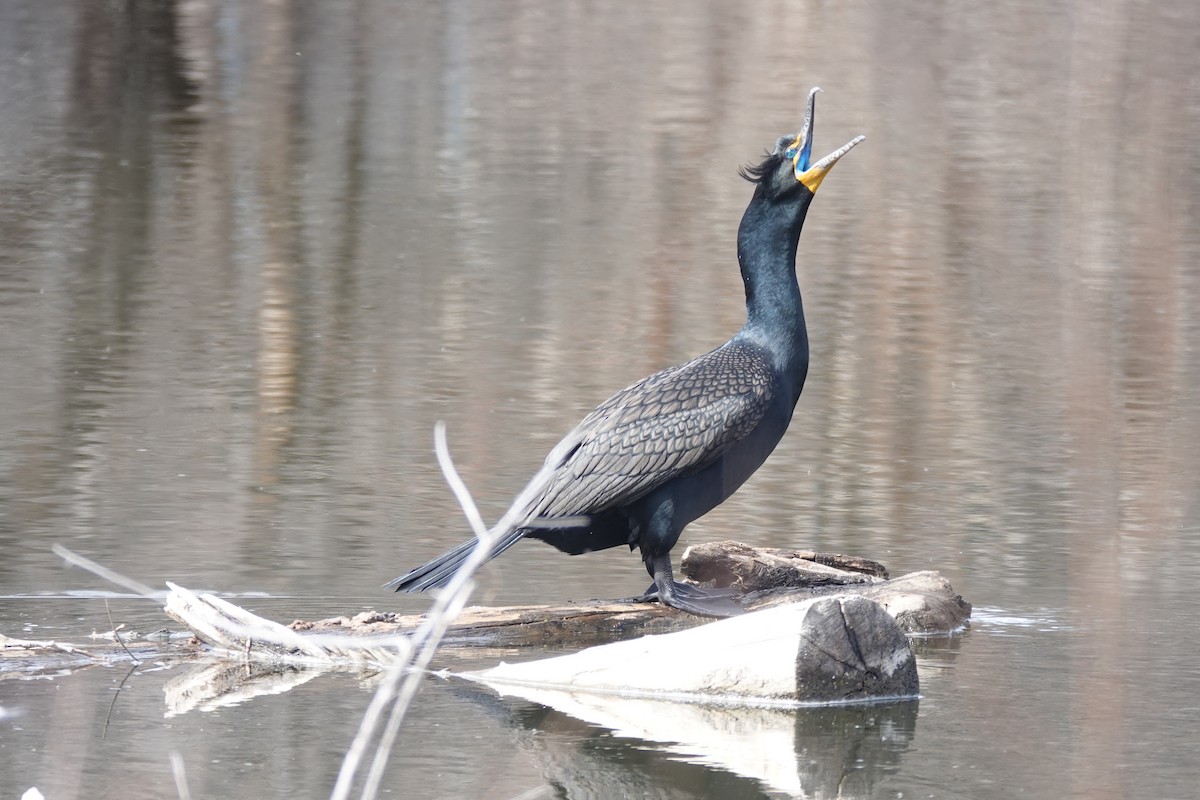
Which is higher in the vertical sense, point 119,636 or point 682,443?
point 682,443

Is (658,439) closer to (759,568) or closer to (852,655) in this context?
(759,568)

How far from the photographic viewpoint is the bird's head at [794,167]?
6.86 metres

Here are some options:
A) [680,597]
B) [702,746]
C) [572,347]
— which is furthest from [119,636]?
[572,347]

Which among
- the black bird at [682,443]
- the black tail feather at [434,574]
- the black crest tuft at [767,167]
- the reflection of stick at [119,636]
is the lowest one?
the reflection of stick at [119,636]

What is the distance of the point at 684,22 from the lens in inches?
1235

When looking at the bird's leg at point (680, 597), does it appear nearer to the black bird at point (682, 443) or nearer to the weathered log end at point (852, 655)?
the black bird at point (682, 443)

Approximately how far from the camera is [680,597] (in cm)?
661

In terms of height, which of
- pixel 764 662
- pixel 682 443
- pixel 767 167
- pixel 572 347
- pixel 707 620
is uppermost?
pixel 767 167

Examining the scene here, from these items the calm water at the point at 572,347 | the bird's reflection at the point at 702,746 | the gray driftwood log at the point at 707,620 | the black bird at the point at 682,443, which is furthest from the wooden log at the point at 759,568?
the bird's reflection at the point at 702,746

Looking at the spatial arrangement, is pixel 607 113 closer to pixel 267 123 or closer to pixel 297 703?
pixel 267 123

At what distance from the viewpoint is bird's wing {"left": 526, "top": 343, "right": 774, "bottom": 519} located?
6.49m

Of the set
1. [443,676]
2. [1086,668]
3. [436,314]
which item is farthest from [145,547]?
[436,314]

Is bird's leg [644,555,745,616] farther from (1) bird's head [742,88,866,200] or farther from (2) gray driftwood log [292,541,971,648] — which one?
(1) bird's head [742,88,866,200]

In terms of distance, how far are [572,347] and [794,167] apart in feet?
20.5
